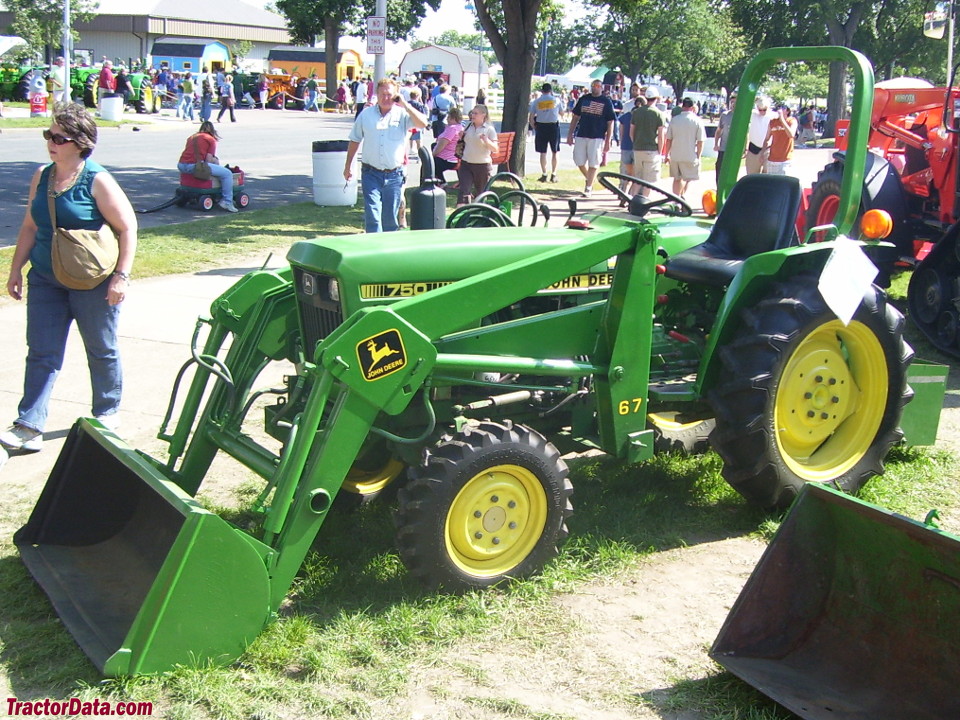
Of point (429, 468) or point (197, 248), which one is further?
point (197, 248)

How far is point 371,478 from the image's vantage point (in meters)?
4.33

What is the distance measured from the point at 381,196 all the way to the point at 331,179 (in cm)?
494

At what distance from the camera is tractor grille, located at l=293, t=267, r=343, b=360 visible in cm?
419

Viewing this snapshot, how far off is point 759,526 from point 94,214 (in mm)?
3432

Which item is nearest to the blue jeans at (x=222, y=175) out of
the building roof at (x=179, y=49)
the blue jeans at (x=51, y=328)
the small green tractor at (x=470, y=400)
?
the blue jeans at (x=51, y=328)

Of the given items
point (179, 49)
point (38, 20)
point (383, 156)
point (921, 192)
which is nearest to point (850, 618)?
point (383, 156)

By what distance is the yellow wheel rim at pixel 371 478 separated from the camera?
4.22m

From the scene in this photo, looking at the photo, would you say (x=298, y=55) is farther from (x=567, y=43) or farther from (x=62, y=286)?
(x=62, y=286)

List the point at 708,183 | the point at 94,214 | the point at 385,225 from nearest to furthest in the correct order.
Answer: the point at 94,214, the point at 385,225, the point at 708,183

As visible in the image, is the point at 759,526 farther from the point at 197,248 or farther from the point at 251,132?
the point at 251,132

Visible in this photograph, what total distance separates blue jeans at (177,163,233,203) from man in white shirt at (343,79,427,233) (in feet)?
14.6

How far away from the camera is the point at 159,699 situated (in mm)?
3230

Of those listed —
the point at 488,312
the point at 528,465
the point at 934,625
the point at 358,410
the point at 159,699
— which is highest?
the point at 488,312

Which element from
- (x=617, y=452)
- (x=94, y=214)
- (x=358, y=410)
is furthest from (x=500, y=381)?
(x=94, y=214)
